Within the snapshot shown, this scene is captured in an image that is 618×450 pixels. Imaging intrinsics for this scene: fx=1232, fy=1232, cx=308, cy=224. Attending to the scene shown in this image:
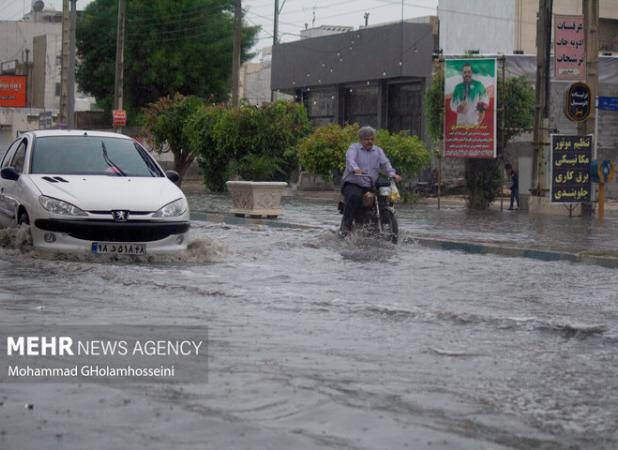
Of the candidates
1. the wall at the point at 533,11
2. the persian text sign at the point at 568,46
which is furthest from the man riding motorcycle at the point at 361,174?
the wall at the point at 533,11

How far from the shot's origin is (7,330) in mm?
8219

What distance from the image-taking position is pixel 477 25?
58.9m

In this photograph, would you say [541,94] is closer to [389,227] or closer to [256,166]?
[256,166]

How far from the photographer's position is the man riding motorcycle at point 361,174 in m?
17.1

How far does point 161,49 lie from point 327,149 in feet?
126

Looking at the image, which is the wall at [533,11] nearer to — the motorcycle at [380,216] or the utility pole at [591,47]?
the utility pole at [591,47]

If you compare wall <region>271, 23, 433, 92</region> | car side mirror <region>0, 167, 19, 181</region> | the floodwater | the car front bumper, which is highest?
wall <region>271, 23, 433, 92</region>

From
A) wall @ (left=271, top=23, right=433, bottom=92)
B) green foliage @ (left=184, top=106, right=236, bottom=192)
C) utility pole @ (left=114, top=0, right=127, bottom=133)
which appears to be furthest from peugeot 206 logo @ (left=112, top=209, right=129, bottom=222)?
utility pole @ (left=114, top=0, right=127, bottom=133)

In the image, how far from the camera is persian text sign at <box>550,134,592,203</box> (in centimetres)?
2648

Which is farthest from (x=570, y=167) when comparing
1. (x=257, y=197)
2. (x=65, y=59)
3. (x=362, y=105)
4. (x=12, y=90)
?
(x=12, y=90)

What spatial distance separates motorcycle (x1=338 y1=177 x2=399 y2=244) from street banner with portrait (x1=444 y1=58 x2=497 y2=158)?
1370 cm

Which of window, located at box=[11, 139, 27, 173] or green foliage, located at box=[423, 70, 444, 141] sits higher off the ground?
green foliage, located at box=[423, 70, 444, 141]

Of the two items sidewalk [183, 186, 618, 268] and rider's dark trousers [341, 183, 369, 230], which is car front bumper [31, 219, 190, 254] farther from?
sidewalk [183, 186, 618, 268]

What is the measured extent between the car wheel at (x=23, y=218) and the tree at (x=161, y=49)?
2272 inches
